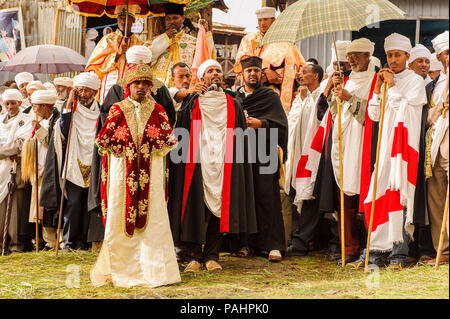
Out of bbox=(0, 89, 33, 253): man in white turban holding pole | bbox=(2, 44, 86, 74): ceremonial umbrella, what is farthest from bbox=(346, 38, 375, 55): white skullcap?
bbox=(0, 89, 33, 253): man in white turban holding pole

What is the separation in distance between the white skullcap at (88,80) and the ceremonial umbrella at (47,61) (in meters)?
1.31

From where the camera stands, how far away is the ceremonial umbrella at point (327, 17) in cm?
616

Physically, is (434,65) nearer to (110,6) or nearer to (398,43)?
(398,43)

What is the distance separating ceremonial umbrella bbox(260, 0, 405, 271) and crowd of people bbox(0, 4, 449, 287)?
0.38m

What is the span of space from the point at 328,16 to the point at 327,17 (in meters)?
0.01

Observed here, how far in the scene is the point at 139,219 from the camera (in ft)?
19.9

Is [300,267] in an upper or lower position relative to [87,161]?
lower

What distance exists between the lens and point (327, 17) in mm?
6328

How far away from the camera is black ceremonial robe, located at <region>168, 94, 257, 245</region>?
22.0ft

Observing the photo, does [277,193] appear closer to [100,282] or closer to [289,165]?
[289,165]

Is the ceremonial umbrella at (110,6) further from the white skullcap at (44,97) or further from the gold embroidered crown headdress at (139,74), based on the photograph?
the gold embroidered crown headdress at (139,74)

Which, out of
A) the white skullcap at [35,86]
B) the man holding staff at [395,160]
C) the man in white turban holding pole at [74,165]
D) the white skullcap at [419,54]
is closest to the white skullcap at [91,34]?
the white skullcap at [35,86]
